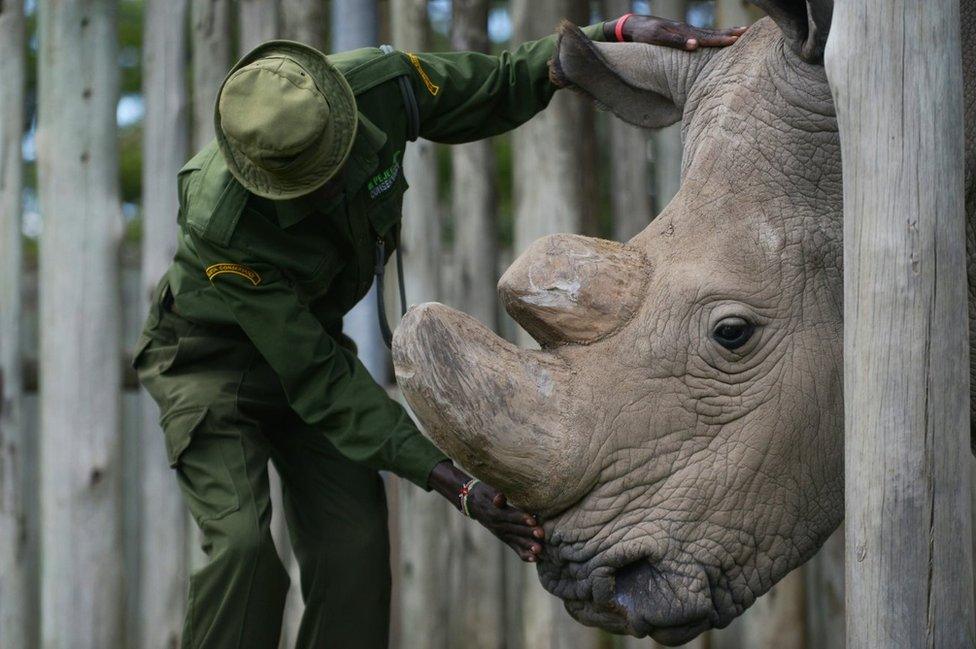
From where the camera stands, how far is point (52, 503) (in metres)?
5.02

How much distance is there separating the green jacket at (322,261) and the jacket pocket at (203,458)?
0.24 metres

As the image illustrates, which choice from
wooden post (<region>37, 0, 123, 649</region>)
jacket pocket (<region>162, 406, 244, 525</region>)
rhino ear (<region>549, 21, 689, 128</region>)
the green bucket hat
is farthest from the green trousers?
wooden post (<region>37, 0, 123, 649</region>)

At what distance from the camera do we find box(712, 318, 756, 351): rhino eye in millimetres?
2930

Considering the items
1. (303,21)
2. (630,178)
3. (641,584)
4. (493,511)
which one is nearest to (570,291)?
(493,511)

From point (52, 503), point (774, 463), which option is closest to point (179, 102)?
point (52, 503)

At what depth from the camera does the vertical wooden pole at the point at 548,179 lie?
4832 mm

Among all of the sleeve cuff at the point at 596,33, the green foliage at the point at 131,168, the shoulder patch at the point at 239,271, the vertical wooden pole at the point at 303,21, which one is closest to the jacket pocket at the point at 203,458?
the shoulder patch at the point at 239,271

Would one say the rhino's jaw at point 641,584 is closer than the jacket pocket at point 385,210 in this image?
Yes

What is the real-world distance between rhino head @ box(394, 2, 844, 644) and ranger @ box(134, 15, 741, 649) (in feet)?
0.66

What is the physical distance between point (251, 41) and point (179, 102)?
338mm

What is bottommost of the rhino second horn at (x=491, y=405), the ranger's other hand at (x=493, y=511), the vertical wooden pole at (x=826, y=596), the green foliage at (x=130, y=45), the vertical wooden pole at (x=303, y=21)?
the vertical wooden pole at (x=826, y=596)

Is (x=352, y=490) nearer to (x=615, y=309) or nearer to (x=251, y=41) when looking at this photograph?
(x=615, y=309)

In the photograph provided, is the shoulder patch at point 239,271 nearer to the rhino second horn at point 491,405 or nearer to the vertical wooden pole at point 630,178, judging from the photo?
the rhino second horn at point 491,405

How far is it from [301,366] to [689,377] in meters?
0.89
